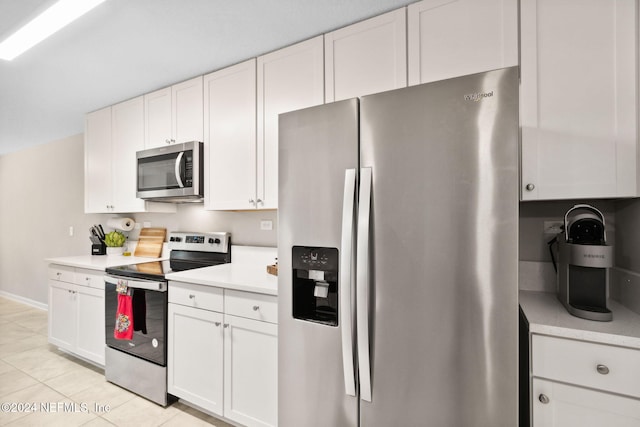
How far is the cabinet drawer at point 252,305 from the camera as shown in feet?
5.51

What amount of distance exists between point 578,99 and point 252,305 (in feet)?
→ 6.06

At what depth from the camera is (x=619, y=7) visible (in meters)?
1.29

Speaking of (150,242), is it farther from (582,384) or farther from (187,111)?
(582,384)

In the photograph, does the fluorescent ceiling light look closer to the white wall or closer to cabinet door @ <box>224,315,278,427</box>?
the white wall

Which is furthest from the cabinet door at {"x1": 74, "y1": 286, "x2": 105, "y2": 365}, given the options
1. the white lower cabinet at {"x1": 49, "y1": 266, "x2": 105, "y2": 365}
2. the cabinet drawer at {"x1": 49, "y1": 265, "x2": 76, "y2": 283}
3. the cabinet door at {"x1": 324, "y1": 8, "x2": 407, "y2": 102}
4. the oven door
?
the cabinet door at {"x1": 324, "y1": 8, "x2": 407, "y2": 102}

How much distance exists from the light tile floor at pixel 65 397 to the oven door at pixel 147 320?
328 millimetres

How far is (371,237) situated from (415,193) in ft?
0.78

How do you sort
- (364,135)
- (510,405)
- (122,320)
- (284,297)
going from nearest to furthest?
(510,405)
(364,135)
(284,297)
(122,320)

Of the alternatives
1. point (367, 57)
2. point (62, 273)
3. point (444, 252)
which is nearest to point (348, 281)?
point (444, 252)

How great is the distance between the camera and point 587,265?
121cm

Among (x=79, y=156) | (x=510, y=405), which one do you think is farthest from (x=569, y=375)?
(x=79, y=156)

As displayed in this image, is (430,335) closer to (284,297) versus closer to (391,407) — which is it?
(391,407)

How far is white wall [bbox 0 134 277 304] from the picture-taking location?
4.11 metres

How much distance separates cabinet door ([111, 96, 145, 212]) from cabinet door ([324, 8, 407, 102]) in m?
1.96
